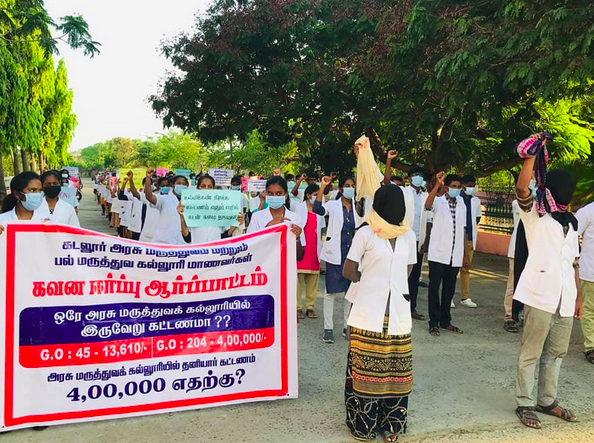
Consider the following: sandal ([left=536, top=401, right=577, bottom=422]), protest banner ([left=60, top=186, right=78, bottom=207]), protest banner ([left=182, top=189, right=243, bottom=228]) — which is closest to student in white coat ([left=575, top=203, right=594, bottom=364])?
sandal ([left=536, top=401, right=577, bottom=422])

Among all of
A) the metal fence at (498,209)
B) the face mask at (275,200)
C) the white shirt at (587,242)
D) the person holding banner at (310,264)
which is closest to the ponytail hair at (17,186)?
the face mask at (275,200)

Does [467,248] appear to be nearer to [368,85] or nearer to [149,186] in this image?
[149,186]

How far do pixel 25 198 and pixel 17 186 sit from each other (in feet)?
0.37

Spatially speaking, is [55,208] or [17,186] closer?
[17,186]

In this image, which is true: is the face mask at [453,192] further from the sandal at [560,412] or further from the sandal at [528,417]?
the sandal at [528,417]

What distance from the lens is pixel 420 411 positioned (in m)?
4.27

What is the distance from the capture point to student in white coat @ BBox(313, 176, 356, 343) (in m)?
6.04

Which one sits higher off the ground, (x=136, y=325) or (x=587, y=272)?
(x=587, y=272)

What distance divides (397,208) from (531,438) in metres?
1.90

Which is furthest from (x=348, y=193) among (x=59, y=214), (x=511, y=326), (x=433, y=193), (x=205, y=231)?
(x=59, y=214)

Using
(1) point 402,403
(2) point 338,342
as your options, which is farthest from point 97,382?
(2) point 338,342

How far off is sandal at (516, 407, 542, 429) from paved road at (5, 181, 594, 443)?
5cm

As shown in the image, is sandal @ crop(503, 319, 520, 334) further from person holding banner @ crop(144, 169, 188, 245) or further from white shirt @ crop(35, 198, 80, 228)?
white shirt @ crop(35, 198, 80, 228)

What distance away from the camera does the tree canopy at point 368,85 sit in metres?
8.70
